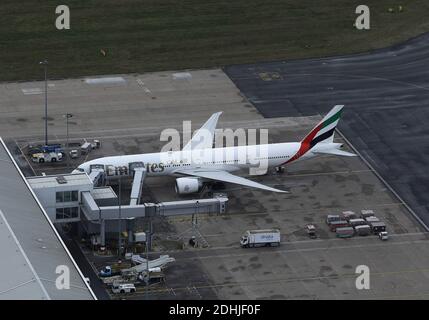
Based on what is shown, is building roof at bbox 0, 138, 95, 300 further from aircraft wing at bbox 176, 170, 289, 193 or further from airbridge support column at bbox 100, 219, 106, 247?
aircraft wing at bbox 176, 170, 289, 193

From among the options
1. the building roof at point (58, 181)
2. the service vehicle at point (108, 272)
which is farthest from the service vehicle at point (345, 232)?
the building roof at point (58, 181)

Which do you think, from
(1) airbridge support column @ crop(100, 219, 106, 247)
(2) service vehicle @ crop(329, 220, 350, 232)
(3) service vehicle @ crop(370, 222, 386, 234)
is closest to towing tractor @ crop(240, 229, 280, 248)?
(2) service vehicle @ crop(329, 220, 350, 232)

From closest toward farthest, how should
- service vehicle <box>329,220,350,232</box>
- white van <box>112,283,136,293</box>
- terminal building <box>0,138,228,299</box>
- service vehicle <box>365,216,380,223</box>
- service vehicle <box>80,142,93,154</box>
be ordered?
terminal building <box>0,138,228,299</box> < white van <box>112,283,136,293</box> < service vehicle <box>329,220,350,232</box> < service vehicle <box>365,216,380,223</box> < service vehicle <box>80,142,93,154</box>

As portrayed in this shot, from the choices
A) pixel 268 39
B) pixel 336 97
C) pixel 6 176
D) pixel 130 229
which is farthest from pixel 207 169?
pixel 268 39

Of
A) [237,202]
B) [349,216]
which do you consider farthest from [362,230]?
[237,202]
